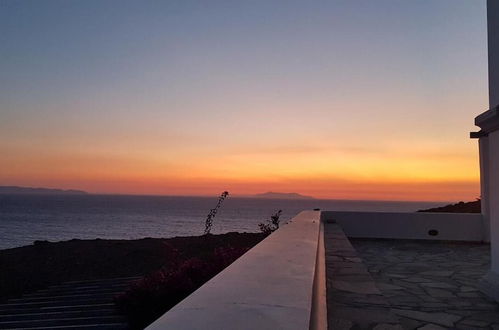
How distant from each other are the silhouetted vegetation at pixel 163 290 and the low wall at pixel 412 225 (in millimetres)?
5413

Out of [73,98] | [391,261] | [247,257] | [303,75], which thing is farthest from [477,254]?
[73,98]

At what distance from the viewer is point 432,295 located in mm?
5031

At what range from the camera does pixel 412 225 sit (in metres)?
10.7

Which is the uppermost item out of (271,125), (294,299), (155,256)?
(271,125)

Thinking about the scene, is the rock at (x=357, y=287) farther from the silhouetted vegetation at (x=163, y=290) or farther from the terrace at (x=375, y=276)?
the silhouetted vegetation at (x=163, y=290)

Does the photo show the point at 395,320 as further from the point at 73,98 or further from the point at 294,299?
the point at 73,98

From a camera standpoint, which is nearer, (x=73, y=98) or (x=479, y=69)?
(x=479, y=69)

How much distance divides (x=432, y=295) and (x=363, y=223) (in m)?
6.14

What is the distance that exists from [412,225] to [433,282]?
16.8 ft

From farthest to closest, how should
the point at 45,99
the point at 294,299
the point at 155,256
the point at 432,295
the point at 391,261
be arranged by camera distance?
the point at 45,99 → the point at 155,256 → the point at 391,261 → the point at 432,295 → the point at 294,299

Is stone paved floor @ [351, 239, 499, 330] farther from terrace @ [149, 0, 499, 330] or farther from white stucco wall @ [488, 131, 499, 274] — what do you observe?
white stucco wall @ [488, 131, 499, 274]

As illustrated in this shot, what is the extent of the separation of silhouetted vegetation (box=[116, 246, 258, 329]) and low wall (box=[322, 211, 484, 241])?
17.8ft

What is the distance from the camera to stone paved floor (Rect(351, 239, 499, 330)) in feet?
13.4

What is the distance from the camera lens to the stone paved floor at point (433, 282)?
13.4 ft
